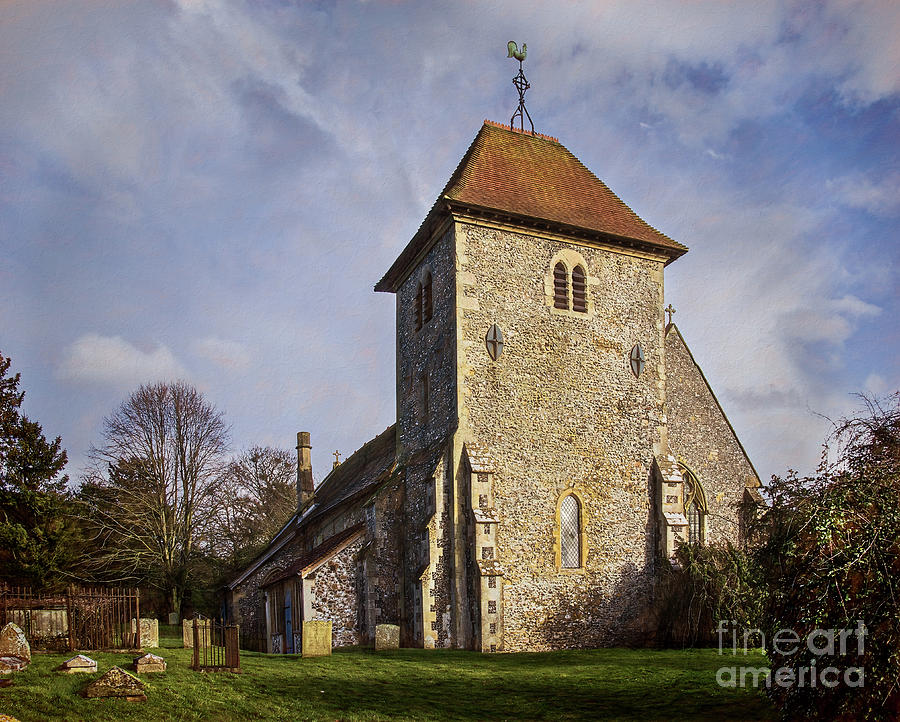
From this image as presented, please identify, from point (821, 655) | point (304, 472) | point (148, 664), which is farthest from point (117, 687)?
point (304, 472)

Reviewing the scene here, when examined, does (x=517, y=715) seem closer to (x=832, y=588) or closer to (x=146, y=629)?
(x=832, y=588)

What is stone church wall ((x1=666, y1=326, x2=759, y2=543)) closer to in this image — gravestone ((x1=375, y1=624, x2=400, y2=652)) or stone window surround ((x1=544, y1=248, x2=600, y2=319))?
stone window surround ((x1=544, y1=248, x2=600, y2=319))

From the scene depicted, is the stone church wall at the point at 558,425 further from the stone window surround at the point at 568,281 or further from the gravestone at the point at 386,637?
the gravestone at the point at 386,637

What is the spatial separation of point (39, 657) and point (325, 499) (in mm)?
16617

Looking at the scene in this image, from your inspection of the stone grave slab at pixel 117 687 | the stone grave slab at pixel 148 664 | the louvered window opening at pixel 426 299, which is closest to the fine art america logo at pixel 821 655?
the stone grave slab at pixel 117 687

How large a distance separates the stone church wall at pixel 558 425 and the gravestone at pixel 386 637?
2.54m

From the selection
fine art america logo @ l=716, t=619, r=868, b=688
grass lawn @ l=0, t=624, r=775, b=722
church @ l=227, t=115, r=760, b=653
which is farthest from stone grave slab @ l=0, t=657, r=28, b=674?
fine art america logo @ l=716, t=619, r=868, b=688

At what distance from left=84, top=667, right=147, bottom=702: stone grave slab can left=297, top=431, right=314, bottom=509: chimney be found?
25.6m

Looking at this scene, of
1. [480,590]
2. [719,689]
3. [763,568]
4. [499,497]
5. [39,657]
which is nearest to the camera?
[763,568]

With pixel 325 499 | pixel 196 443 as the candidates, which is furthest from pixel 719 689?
pixel 196 443

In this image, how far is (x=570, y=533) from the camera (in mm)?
19156

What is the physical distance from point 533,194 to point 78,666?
15601 mm

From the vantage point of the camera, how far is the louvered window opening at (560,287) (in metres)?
20.5

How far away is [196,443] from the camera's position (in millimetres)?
35250
